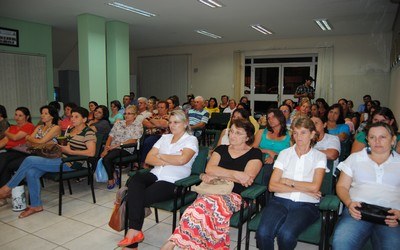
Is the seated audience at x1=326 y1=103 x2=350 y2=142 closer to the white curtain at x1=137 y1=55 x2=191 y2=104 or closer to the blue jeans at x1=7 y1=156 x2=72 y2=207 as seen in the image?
the blue jeans at x1=7 y1=156 x2=72 y2=207

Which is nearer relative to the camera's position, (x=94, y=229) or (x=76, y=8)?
(x=94, y=229)

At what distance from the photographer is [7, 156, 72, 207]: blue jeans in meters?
3.32

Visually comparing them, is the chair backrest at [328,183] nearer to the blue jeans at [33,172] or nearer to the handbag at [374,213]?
the handbag at [374,213]

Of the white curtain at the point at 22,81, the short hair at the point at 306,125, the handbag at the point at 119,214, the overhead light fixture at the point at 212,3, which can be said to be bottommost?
the handbag at the point at 119,214

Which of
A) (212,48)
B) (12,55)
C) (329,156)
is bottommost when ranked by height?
(329,156)

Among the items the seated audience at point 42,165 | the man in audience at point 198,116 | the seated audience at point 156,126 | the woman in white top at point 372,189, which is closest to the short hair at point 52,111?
the seated audience at point 42,165

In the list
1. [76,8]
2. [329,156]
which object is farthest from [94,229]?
[76,8]

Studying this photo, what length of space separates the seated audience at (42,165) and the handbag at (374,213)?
2.84 m

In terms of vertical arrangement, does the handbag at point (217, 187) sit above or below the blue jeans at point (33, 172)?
above

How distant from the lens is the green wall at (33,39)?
23.8 feet

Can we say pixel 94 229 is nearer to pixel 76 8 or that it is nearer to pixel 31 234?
pixel 31 234

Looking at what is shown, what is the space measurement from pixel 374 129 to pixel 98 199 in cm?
318

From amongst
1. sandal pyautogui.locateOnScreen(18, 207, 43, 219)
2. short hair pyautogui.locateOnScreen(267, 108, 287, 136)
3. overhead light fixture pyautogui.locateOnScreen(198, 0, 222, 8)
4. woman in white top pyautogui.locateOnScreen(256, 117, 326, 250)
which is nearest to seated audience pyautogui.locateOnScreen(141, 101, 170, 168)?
sandal pyautogui.locateOnScreen(18, 207, 43, 219)

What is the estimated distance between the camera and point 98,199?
3.84m
